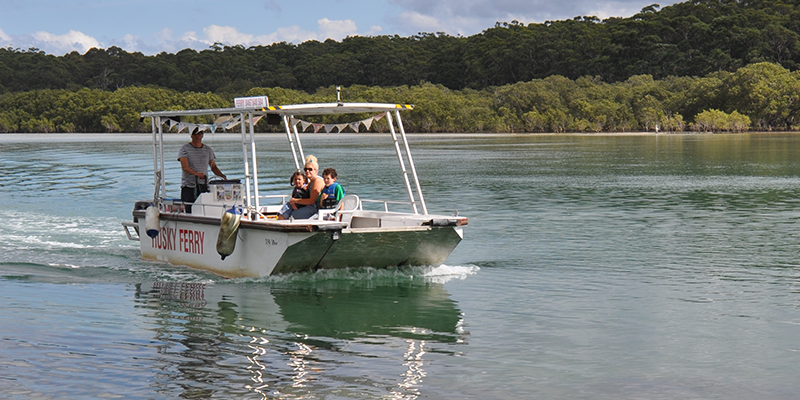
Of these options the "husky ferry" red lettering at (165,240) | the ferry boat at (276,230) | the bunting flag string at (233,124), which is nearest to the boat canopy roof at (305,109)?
the ferry boat at (276,230)

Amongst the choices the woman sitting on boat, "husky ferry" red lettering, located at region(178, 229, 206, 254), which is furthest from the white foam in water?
"husky ferry" red lettering, located at region(178, 229, 206, 254)

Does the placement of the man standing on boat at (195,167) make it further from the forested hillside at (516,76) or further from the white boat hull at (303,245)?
the forested hillside at (516,76)

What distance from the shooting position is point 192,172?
46.4 ft

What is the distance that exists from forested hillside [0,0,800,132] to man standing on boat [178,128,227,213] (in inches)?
4064

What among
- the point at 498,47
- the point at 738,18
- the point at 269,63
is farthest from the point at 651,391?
the point at 269,63

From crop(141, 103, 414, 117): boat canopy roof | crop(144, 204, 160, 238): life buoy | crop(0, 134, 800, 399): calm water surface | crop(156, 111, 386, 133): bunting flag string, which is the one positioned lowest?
crop(0, 134, 800, 399): calm water surface

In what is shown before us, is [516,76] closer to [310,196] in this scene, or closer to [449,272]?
[449,272]

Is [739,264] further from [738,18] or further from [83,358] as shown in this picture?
[738,18]

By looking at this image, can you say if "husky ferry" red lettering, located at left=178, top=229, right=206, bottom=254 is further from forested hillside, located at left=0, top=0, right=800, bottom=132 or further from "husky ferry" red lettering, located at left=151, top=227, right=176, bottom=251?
forested hillside, located at left=0, top=0, right=800, bottom=132

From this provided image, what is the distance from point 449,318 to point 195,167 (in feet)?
16.8

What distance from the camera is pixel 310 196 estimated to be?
42.4 feet

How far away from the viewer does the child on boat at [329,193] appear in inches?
509

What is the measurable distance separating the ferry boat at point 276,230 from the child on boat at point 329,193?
0.09 m

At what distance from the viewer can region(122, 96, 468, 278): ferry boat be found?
484 inches
